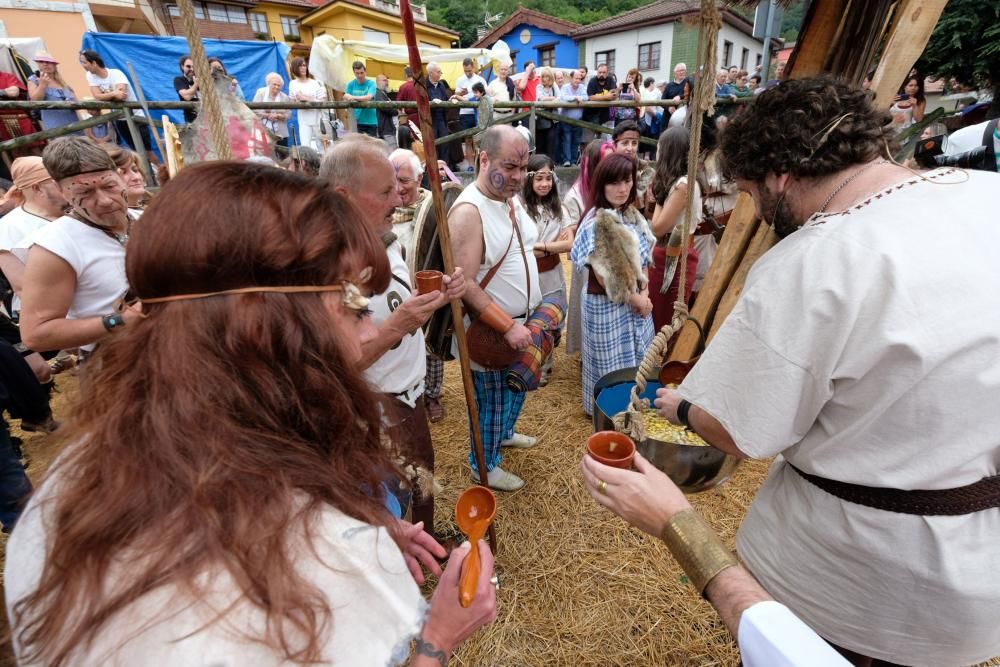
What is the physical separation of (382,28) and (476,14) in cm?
2902

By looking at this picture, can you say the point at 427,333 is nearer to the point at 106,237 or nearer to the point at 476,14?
the point at 106,237

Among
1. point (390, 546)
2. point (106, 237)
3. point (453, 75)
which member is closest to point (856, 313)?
point (390, 546)

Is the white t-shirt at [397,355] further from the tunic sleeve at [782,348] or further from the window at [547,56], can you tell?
the window at [547,56]

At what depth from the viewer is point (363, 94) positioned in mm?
10852

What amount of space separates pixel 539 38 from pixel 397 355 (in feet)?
135

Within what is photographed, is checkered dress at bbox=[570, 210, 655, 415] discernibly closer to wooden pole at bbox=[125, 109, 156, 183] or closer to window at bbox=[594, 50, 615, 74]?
wooden pole at bbox=[125, 109, 156, 183]

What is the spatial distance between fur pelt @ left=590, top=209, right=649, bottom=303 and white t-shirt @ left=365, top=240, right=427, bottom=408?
5.61ft

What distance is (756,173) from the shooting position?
1.41m

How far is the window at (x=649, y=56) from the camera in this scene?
103ft

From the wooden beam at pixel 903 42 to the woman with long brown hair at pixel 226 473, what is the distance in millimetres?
2190

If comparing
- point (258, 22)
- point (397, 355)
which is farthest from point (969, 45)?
point (258, 22)

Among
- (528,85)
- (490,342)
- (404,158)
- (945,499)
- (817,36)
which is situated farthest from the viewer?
(528,85)

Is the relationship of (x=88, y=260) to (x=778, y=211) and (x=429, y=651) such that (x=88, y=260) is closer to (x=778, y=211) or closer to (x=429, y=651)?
(x=429, y=651)

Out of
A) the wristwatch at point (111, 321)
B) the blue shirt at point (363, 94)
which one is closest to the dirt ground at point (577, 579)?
the wristwatch at point (111, 321)
